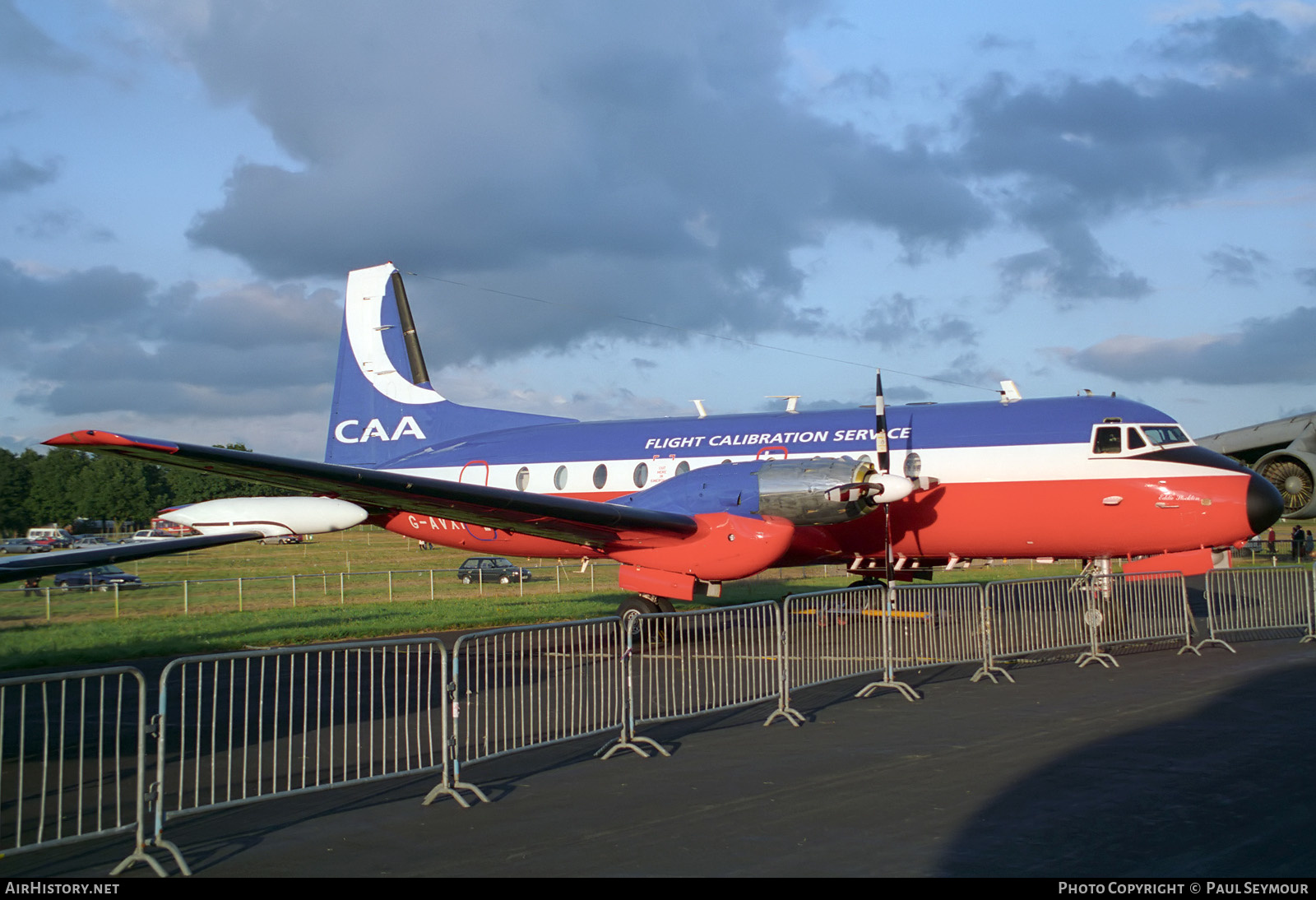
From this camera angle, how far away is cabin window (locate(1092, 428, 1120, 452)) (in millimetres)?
15484

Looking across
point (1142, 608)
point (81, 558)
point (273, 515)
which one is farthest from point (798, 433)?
point (81, 558)

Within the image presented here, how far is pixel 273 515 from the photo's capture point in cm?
1553

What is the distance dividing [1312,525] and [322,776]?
238 feet

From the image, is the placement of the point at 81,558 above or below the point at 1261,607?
above

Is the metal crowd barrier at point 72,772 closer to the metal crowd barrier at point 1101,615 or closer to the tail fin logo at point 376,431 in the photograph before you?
the tail fin logo at point 376,431

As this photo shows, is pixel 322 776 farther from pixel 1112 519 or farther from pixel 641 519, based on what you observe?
pixel 1112 519

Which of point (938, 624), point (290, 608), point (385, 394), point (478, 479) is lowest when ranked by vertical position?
point (290, 608)

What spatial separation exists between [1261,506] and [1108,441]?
7.50 feet

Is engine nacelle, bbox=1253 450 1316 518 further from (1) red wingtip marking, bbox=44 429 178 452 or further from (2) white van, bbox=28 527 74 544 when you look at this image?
(2) white van, bbox=28 527 74 544

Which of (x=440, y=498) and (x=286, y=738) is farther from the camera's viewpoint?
(x=440, y=498)

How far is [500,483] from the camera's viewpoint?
19844mm

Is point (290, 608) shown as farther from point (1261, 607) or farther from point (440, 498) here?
point (1261, 607)

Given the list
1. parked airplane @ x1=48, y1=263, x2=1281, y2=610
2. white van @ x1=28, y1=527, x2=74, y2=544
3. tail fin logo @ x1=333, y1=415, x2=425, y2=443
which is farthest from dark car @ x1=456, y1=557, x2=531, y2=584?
white van @ x1=28, y1=527, x2=74, y2=544

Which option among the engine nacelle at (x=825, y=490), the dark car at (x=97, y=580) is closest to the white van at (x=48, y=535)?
the dark car at (x=97, y=580)
